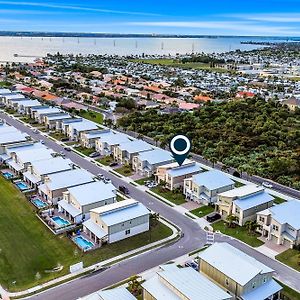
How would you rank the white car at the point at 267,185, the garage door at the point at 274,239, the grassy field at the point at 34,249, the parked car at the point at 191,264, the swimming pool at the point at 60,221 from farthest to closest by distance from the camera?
the white car at the point at 267,185, the swimming pool at the point at 60,221, the garage door at the point at 274,239, the parked car at the point at 191,264, the grassy field at the point at 34,249

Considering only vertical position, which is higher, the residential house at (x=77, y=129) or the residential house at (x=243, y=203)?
the residential house at (x=77, y=129)

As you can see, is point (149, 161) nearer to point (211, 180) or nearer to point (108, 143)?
point (108, 143)

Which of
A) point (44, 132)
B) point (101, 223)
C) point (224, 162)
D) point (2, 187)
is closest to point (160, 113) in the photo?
point (44, 132)

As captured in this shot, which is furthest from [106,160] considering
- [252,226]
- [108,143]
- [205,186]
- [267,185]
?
[252,226]

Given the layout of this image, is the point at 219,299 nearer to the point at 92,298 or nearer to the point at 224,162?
the point at 92,298

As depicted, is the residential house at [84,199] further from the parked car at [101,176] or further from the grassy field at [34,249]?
the parked car at [101,176]

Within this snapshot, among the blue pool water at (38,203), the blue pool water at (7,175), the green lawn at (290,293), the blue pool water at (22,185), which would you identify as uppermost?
the blue pool water at (7,175)

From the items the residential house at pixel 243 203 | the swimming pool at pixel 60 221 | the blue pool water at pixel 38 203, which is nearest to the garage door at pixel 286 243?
the residential house at pixel 243 203
